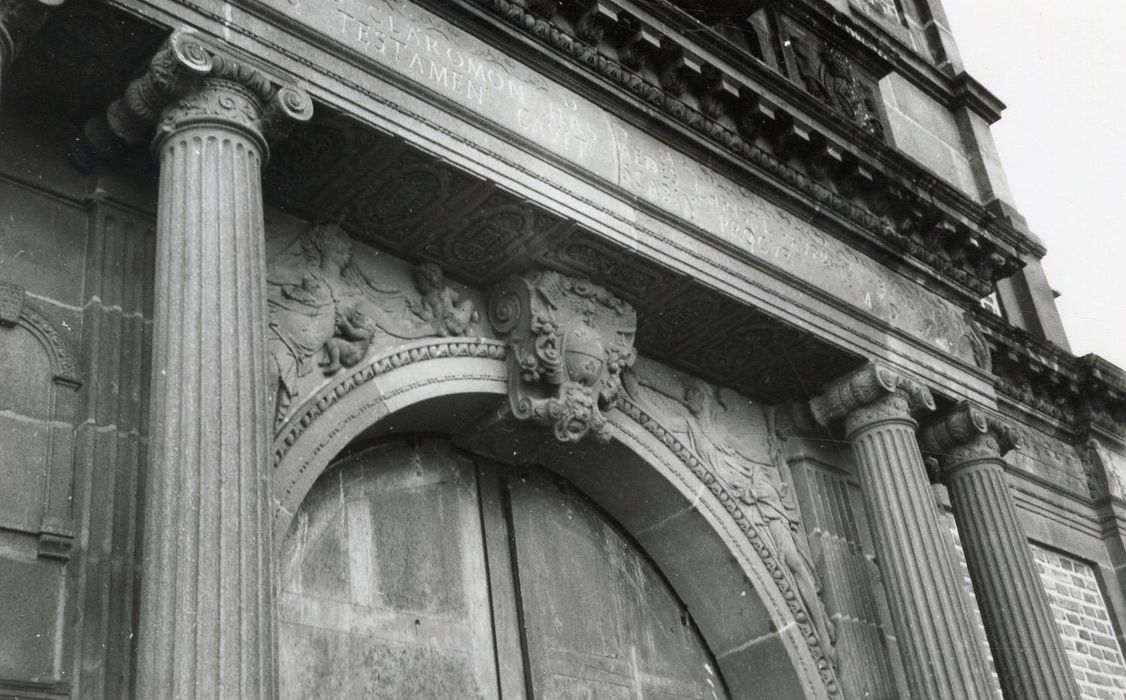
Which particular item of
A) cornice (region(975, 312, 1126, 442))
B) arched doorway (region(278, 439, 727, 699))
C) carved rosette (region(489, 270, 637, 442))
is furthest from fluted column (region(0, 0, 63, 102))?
cornice (region(975, 312, 1126, 442))

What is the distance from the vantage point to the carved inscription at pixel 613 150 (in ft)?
22.0

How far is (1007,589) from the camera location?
9.13 meters

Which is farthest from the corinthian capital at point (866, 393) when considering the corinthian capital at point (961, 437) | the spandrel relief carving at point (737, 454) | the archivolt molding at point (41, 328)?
the archivolt molding at point (41, 328)

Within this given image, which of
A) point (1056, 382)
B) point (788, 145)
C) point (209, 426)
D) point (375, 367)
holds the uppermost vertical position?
point (788, 145)

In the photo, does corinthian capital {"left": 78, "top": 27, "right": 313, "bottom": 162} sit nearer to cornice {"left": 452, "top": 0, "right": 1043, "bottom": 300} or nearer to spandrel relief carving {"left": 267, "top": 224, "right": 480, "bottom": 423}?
spandrel relief carving {"left": 267, "top": 224, "right": 480, "bottom": 423}

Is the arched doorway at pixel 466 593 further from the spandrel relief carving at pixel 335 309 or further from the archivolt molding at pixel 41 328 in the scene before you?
the archivolt molding at pixel 41 328

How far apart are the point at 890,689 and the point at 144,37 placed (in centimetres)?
623

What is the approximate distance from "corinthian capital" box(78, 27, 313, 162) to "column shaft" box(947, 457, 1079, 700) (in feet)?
19.3

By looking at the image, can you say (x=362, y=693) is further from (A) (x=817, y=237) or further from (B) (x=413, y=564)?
(A) (x=817, y=237)

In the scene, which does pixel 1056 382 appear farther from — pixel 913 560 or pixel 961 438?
pixel 913 560

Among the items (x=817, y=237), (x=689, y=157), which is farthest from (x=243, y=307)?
(x=817, y=237)

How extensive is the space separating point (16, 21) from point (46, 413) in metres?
1.67

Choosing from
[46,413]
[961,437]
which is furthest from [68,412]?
[961,437]

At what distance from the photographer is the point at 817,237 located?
30.2 ft
